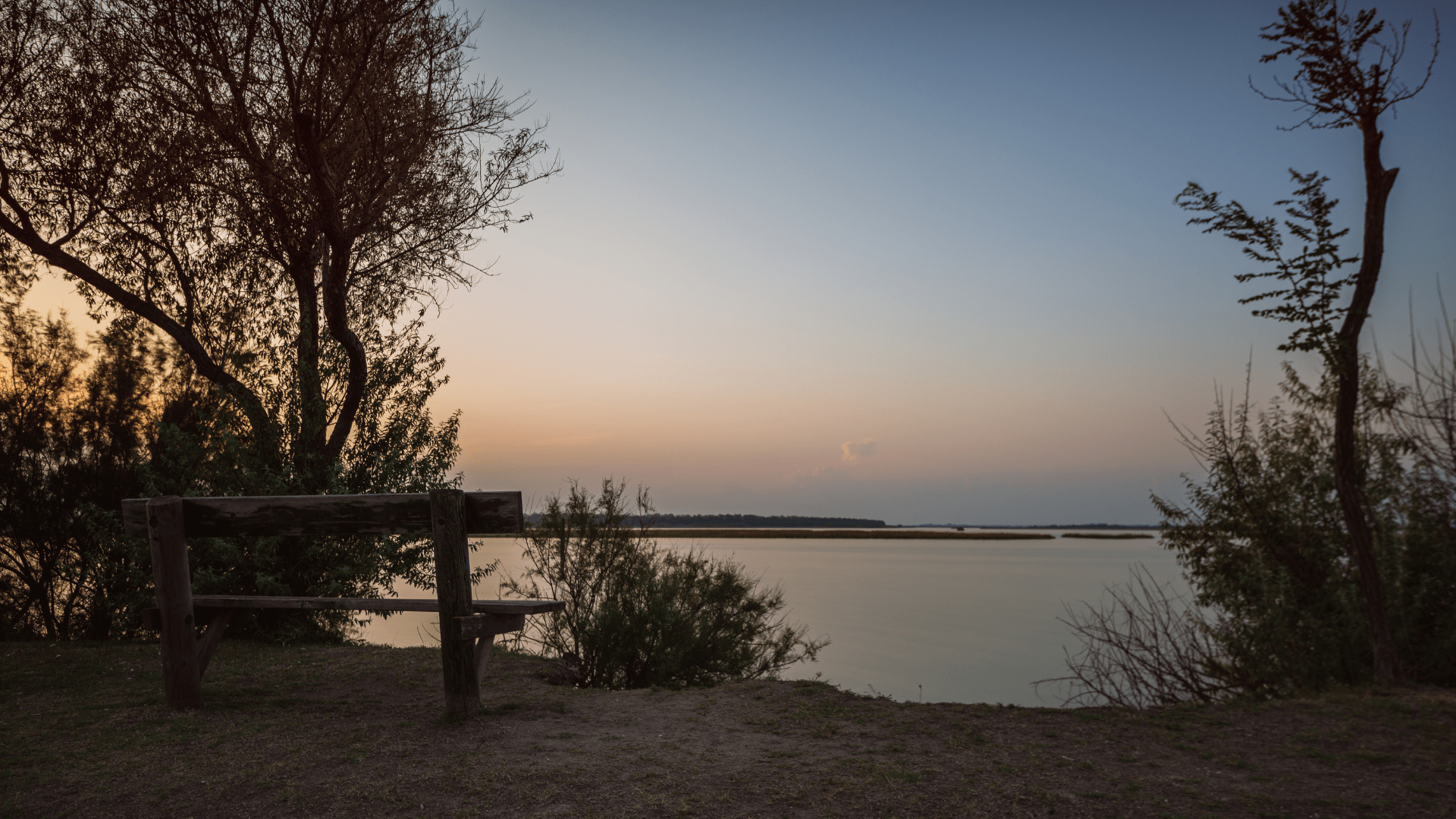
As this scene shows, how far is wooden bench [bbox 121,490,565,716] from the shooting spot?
562 cm

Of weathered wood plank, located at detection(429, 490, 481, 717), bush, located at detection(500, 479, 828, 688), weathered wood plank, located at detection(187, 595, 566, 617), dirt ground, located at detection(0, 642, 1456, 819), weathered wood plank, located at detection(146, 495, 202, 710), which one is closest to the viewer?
dirt ground, located at detection(0, 642, 1456, 819)

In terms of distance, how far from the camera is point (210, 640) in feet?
20.8

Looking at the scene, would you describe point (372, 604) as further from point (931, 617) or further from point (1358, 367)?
point (931, 617)

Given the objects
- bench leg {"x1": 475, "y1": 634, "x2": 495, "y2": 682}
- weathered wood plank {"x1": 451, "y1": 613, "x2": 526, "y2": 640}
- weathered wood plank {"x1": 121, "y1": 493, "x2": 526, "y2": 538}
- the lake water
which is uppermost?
weathered wood plank {"x1": 121, "y1": 493, "x2": 526, "y2": 538}

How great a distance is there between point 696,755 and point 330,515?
10.6ft

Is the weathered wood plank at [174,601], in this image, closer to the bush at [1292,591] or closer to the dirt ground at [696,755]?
the dirt ground at [696,755]

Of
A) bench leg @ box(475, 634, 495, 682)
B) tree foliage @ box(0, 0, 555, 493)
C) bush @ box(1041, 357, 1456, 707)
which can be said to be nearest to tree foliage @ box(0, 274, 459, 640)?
tree foliage @ box(0, 0, 555, 493)

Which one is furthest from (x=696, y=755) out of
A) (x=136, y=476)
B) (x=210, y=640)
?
(x=136, y=476)

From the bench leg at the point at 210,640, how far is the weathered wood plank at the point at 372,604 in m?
0.11

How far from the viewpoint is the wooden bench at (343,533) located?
5.62m

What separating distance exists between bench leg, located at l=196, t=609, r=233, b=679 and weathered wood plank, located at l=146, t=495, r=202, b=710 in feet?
0.12

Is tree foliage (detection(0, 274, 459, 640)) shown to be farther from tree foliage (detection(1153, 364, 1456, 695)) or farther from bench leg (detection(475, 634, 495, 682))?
tree foliage (detection(1153, 364, 1456, 695))

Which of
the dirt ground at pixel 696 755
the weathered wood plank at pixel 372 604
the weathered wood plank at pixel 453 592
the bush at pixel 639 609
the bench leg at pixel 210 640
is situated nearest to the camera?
the dirt ground at pixel 696 755

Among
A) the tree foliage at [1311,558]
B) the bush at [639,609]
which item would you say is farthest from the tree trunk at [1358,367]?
the bush at [639,609]
